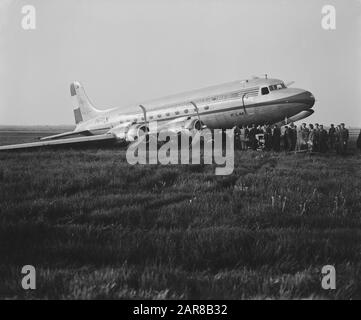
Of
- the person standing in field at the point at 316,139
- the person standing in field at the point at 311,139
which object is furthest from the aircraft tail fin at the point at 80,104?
the person standing in field at the point at 316,139

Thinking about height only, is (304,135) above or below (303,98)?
below

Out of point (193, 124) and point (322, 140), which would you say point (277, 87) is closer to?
point (322, 140)

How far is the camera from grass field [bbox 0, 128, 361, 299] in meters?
3.61

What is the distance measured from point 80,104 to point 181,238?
88.2 feet

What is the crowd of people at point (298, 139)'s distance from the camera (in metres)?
15.8

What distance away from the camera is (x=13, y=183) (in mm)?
8180

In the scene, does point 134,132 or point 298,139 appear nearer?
point 298,139

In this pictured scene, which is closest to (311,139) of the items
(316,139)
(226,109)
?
(316,139)

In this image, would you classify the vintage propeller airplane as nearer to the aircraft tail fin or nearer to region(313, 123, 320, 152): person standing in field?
region(313, 123, 320, 152): person standing in field

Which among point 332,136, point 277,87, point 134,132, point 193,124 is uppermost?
point 277,87

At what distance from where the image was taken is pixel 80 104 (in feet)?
98.7

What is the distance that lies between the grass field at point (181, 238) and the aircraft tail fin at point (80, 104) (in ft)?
71.1

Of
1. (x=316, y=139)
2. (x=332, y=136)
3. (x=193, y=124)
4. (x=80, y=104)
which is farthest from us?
(x=80, y=104)

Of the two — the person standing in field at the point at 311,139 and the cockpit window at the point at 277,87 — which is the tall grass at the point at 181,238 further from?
the cockpit window at the point at 277,87
